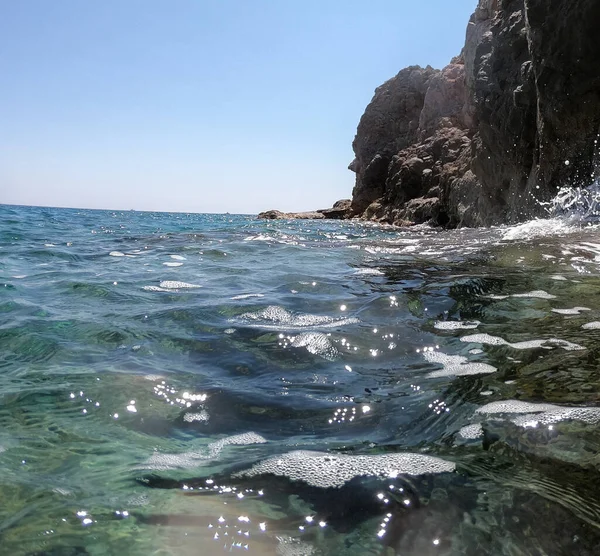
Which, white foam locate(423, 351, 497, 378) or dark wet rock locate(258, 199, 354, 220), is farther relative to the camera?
dark wet rock locate(258, 199, 354, 220)

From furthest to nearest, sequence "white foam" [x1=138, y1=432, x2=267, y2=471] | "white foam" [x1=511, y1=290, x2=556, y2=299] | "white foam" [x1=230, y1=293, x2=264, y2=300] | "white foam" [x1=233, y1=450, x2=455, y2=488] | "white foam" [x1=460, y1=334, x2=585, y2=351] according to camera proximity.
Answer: "white foam" [x1=230, y1=293, x2=264, y2=300], "white foam" [x1=511, y1=290, x2=556, y2=299], "white foam" [x1=460, y1=334, x2=585, y2=351], "white foam" [x1=138, y1=432, x2=267, y2=471], "white foam" [x1=233, y1=450, x2=455, y2=488]

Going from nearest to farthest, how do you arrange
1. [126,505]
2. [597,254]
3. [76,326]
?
[126,505] → [76,326] → [597,254]

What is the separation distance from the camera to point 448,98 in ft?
114

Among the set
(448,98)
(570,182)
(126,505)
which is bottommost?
(126,505)

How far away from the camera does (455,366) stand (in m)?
2.81

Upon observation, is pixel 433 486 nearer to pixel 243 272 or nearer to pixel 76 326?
pixel 76 326

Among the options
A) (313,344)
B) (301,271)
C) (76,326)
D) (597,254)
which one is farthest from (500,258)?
(76,326)

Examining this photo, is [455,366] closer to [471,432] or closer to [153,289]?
[471,432]

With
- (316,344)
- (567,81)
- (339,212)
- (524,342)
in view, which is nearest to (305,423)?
(316,344)

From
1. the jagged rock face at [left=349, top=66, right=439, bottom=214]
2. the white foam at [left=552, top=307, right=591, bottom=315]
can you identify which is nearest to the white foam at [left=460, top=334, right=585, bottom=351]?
the white foam at [left=552, top=307, right=591, bottom=315]

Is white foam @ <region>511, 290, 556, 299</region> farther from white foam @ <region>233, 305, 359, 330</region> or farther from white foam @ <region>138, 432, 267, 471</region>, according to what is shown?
white foam @ <region>138, 432, 267, 471</region>

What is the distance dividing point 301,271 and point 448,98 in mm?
32503

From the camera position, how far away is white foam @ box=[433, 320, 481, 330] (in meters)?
3.64

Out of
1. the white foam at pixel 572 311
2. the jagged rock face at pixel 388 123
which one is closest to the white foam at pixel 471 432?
the white foam at pixel 572 311
